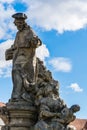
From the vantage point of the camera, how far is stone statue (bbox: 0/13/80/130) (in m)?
11.6

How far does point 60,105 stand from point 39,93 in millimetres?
629

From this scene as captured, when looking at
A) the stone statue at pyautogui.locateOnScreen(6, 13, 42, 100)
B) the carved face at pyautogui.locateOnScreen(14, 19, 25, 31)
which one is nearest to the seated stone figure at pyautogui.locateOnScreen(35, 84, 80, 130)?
the stone statue at pyautogui.locateOnScreen(6, 13, 42, 100)

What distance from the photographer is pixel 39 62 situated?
515 inches

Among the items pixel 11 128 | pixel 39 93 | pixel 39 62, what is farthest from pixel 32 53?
pixel 11 128

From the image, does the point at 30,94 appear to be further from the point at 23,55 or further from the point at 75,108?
the point at 75,108

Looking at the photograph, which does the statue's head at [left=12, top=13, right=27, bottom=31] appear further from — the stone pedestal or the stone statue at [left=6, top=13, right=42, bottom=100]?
the stone pedestal

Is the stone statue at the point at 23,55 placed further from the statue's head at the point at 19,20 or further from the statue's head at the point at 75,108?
the statue's head at the point at 75,108

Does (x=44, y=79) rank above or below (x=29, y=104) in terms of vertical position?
above

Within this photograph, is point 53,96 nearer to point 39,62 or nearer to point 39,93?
point 39,93

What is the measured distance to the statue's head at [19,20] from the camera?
41.7ft

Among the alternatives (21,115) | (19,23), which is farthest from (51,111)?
(19,23)

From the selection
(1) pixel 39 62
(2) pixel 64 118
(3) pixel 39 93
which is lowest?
(2) pixel 64 118

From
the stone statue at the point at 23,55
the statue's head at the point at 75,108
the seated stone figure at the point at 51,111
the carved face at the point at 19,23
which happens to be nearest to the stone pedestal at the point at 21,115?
the seated stone figure at the point at 51,111

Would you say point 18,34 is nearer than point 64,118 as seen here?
No
